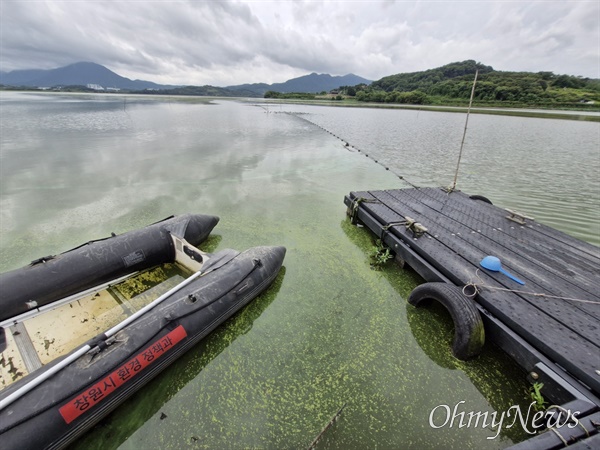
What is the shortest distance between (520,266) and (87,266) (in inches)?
235

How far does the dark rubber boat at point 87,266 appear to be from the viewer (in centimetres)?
314

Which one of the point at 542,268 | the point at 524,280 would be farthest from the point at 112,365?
the point at 542,268

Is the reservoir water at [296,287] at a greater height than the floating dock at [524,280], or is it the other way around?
the floating dock at [524,280]

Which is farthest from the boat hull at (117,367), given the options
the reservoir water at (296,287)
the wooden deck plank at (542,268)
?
the wooden deck plank at (542,268)

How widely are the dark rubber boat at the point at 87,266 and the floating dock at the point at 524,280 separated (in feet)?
12.6

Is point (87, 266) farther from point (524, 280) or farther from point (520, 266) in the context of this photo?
point (520, 266)

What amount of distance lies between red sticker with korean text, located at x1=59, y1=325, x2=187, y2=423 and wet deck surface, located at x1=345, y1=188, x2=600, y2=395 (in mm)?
3419

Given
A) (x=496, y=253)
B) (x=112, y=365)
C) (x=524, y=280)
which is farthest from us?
(x=496, y=253)

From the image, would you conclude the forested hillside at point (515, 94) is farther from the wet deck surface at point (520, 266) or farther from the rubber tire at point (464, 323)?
the rubber tire at point (464, 323)

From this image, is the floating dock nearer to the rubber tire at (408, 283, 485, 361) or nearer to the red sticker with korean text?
the rubber tire at (408, 283, 485, 361)

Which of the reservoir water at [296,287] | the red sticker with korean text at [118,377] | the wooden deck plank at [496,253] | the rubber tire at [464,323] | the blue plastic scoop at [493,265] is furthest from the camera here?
the blue plastic scoop at [493,265]

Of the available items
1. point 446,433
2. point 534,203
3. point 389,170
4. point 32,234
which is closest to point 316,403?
point 446,433

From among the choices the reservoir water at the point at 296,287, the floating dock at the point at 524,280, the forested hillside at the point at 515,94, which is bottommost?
the reservoir water at the point at 296,287

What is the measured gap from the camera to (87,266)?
3600 mm
